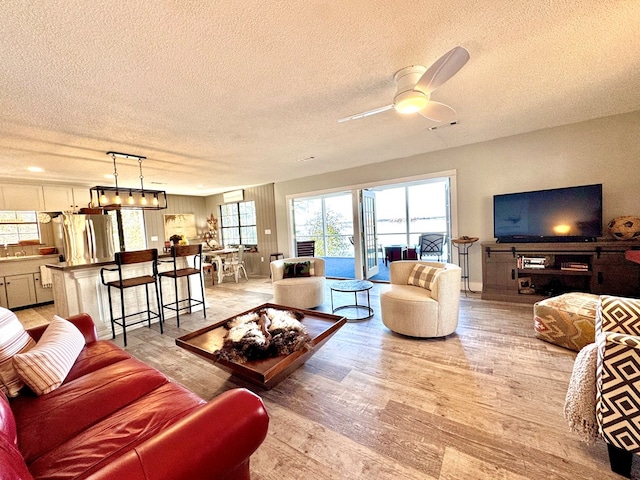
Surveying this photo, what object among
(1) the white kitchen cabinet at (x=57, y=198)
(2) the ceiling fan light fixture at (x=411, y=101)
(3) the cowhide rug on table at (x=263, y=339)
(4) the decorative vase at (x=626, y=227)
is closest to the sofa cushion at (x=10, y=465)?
(3) the cowhide rug on table at (x=263, y=339)

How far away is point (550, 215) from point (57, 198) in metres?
8.68

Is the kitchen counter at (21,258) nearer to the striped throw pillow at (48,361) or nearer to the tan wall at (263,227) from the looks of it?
the tan wall at (263,227)

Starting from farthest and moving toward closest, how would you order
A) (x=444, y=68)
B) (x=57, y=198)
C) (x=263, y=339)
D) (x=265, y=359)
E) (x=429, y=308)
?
1. (x=57, y=198)
2. (x=429, y=308)
3. (x=263, y=339)
4. (x=265, y=359)
5. (x=444, y=68)

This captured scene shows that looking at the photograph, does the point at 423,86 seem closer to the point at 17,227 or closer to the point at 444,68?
the point at 444,68

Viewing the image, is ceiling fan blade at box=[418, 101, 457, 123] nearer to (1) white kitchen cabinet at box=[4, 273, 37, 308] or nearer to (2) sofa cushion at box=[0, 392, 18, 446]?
(2) sofa cushion at box=[0, 392, 18, 446]

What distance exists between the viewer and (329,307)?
385 centimetres

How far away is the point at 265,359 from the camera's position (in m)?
1.78

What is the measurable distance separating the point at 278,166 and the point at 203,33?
11.1 ft

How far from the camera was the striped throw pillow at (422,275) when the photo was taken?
114 inches

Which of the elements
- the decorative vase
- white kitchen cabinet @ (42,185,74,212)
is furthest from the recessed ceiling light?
white kitchen cabinet @ (42,185,74,212)

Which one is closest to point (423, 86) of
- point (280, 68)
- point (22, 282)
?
point (280, 68)

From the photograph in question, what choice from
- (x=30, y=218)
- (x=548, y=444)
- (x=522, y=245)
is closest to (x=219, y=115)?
(x=548, y=444)

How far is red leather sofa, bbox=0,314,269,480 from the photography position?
702 millimetres

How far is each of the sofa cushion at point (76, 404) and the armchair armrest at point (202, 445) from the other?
701mm
